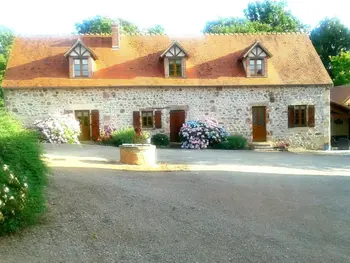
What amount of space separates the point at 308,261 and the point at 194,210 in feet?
7.35

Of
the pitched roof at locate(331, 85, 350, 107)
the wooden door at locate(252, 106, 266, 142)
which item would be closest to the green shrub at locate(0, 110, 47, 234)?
the wooden door at locate(252, 106, 266, 142)

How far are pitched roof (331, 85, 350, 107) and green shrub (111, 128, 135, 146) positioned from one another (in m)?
18.1

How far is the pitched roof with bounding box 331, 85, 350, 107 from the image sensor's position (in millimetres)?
29850

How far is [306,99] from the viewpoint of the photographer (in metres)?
20.6

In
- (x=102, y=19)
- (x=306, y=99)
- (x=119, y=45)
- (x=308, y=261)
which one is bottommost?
(x=308, y=261)

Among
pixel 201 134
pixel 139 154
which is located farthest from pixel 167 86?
pixel 139 154

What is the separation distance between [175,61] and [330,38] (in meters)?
25.6

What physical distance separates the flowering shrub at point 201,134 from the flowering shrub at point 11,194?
1358cm

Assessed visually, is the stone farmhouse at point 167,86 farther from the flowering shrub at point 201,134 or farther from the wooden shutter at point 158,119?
the flowering shrub at point 201,134

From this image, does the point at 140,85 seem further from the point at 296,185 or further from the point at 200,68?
the point at 296,185

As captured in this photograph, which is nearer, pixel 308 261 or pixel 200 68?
pixel 308 261

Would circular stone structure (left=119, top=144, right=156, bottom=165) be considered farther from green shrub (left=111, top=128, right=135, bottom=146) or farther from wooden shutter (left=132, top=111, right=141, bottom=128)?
wooden shutter (left=132, top=111, right=141, bottom=128)

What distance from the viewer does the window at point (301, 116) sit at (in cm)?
2066

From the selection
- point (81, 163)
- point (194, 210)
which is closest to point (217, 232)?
point (194, 210)
